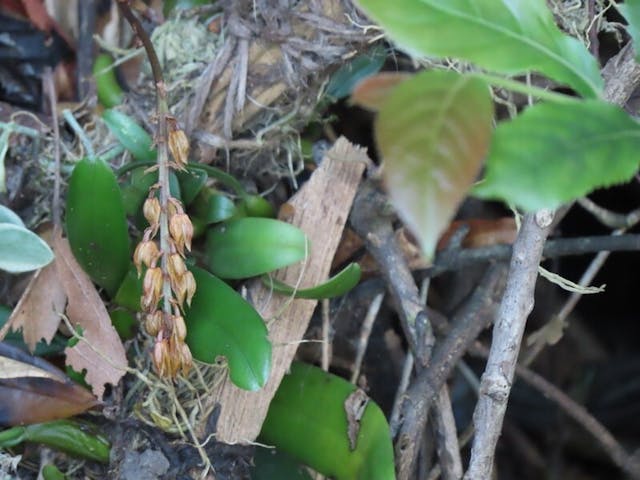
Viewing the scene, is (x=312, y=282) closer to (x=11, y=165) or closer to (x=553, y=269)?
(x=11, y=165)

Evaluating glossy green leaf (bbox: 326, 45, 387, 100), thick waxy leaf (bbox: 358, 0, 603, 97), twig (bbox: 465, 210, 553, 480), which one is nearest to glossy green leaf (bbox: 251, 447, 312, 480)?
twig (bbox: 465, 210, 553, 480)

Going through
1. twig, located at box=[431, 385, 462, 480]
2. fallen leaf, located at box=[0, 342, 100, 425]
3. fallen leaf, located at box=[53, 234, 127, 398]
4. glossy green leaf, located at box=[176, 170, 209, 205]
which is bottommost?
twig, located at box=[431, 385, 462, 480]

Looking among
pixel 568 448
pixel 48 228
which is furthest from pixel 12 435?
pixel 568 448

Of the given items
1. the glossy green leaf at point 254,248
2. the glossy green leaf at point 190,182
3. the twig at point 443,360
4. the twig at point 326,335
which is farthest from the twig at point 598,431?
the glossy green leaf at point 190,182

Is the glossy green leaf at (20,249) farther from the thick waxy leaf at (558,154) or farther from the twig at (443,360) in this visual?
the thick waxy leaf at (558,154)

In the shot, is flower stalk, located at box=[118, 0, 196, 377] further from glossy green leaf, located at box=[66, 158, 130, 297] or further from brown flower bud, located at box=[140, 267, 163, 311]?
glossy green leaf, located at box=[66, 158, 130, 297]

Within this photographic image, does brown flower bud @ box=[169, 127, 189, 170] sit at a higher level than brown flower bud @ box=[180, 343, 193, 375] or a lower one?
higher
